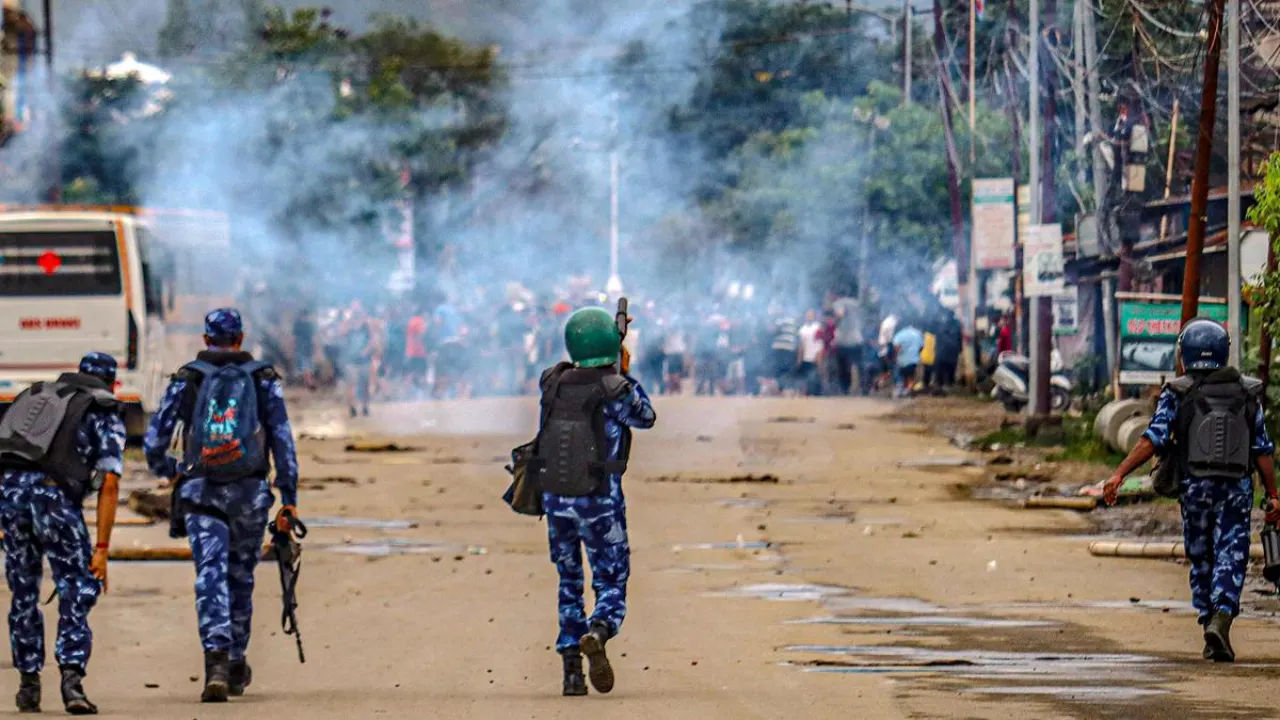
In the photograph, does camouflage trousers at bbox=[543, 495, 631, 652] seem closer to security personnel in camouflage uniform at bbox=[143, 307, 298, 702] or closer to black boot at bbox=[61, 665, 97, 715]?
security personnel in camouflage uniform at bbox=[143, 307, 298, 702]

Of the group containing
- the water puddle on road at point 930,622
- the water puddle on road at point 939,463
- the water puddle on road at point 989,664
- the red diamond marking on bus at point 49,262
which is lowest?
the water puddle on road at point 939,463

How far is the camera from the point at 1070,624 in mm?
13258

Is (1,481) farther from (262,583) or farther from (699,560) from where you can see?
(699,560)

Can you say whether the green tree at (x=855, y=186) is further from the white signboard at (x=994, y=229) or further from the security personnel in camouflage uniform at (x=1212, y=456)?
the security personnel in camouflage uniform at (x=1212, y=456)

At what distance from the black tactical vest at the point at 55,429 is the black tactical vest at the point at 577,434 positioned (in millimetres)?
1771

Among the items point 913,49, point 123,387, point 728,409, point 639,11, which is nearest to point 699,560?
point 123,387

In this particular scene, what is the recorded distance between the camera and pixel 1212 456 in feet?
38.7

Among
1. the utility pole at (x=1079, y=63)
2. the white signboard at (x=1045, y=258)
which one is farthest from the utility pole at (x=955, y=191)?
the white signboard at (x=1045, y=258)

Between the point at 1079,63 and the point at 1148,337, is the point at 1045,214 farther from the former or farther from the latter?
the point at 1148,337

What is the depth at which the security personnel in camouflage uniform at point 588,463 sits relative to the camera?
35.4ft

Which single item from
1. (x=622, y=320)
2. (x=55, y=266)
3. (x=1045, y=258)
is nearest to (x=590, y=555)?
(x=622, y=320)

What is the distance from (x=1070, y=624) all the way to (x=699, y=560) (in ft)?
14.1

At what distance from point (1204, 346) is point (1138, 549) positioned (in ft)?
17.4

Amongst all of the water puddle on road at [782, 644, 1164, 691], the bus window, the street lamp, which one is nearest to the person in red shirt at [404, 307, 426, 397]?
the bus window
